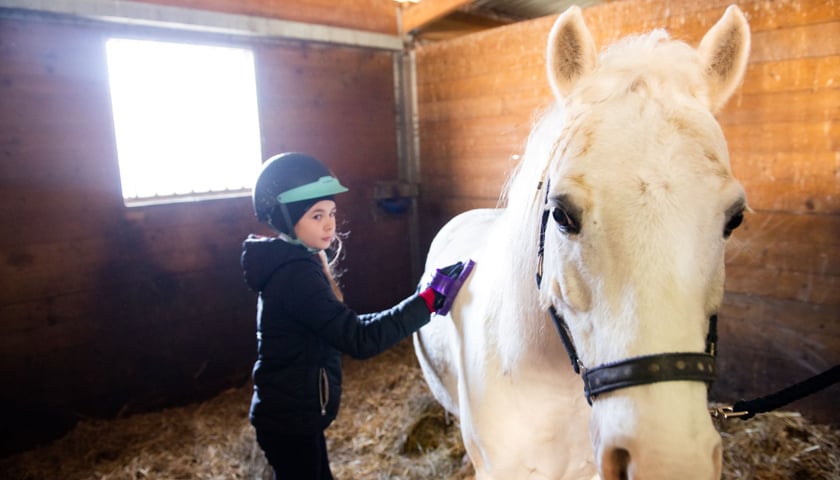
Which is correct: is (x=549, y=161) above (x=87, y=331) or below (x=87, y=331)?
above

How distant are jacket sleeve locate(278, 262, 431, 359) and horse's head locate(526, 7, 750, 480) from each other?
1.93 ft

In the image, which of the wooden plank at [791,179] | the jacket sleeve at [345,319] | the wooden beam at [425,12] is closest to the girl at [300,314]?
the jacket sleeve at [345,319]

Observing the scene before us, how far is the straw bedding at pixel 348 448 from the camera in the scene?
7.79 ft

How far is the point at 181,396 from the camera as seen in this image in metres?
3.21

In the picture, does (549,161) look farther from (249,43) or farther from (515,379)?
(249,43)

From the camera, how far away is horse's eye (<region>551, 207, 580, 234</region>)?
2.73 feet

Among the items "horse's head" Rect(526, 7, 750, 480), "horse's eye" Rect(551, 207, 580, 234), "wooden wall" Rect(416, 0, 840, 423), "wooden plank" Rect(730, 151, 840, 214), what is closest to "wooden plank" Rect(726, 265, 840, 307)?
"wooden wall" Rect(416, 0, 840, 423)

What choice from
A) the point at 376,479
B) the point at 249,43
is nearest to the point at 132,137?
the point at 249,43

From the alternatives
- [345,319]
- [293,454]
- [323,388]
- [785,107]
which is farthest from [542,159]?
[785,107]

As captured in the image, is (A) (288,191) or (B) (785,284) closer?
(A) (288,191)

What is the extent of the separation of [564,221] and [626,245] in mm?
132

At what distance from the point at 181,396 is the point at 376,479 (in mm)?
1620

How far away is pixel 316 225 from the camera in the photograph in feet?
5.15

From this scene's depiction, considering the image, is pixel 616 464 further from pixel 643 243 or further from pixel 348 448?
pixel 348 448
